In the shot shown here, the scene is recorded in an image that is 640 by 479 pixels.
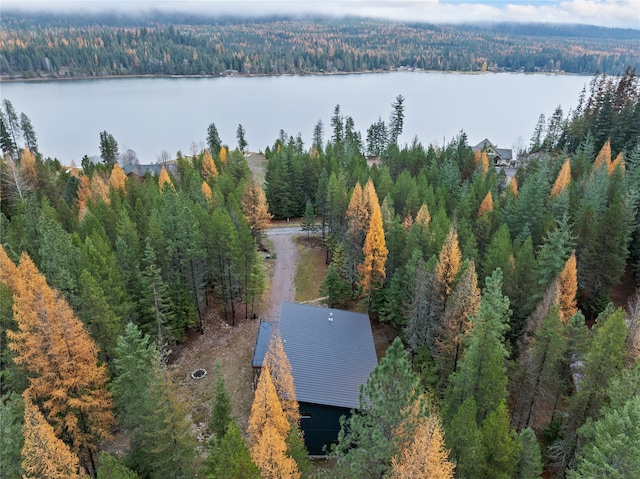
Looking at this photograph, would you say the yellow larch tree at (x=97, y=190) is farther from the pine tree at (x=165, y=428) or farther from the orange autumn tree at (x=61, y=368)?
the pine tree at (x=165, y=428)

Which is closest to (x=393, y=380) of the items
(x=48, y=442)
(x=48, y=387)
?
(x=48, y=442)

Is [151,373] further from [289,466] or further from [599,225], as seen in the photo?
[599,225]

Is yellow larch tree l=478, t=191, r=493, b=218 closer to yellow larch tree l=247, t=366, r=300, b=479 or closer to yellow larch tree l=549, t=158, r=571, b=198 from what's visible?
yellow larch tree l=549, t=158, r=571, b=198

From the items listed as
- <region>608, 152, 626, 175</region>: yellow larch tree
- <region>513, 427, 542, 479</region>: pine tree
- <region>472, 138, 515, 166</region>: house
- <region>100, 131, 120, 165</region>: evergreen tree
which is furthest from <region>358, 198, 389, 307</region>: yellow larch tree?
<region>100, 131, 120, 165</region>: evergreen tree

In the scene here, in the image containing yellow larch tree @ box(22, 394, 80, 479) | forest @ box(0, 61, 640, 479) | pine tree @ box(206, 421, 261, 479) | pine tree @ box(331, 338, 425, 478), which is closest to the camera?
pine tree @ box(331, 338, 425, 478)

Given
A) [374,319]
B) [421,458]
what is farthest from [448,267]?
[421,458]
